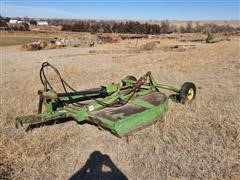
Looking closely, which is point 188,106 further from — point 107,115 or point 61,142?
point 61,142

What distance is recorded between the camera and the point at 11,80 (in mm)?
9055

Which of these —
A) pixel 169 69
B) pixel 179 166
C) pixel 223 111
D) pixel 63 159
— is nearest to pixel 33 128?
pixel 63 159

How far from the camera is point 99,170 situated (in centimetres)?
348

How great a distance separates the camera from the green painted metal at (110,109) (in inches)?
165

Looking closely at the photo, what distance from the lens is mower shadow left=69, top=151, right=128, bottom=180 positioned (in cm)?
333

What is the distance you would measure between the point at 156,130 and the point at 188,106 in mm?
1481

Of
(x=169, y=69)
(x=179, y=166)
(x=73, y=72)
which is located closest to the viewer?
(x=179, y=166)

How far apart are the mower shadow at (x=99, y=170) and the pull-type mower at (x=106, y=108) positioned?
563mm

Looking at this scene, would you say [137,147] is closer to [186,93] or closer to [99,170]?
[99,170]

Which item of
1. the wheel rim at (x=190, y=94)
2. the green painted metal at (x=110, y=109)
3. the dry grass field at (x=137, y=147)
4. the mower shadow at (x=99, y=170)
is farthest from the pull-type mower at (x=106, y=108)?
the wheel rim at (x=190, y=94)

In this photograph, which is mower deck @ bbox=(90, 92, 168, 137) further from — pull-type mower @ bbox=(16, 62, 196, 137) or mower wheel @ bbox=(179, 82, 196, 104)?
mower wheel @ bbox=(179, 82, 196, 104)

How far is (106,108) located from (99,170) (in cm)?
151

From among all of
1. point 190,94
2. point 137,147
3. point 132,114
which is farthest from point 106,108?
point 190,94

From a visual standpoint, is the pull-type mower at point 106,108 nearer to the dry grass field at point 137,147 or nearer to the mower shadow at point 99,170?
the dry grass field at point 137,147
